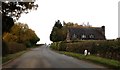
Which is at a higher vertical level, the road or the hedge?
the hedge

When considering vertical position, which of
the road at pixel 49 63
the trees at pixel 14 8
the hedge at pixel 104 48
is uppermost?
the trees at pixel 14 8

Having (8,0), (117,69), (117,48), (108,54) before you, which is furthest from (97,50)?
(117,69)

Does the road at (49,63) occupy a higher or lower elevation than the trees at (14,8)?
lower

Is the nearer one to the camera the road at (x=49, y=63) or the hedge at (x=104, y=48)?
the road at (x=49, y=63)

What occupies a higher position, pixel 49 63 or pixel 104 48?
pixel 104 48

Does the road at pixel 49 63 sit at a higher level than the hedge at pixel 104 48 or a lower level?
lower

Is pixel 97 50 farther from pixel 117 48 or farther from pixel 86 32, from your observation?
pixel 86 32

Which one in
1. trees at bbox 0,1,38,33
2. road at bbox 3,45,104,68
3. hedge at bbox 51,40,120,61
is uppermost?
trees at bbox 0,1,38,33

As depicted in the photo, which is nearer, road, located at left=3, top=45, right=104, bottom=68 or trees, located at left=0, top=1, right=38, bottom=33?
road, located at left=3, top=45, right=104, bottom=68

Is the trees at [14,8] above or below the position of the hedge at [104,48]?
above

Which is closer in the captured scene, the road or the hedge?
the road

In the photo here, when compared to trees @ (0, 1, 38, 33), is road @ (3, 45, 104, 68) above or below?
below

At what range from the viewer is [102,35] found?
109 meters

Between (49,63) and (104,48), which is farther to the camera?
(104,48)
